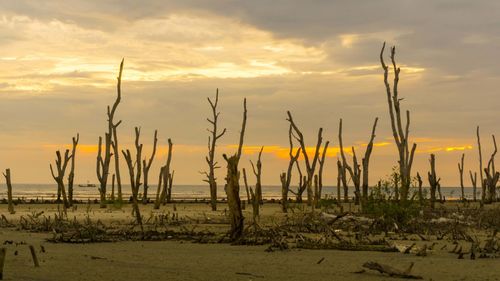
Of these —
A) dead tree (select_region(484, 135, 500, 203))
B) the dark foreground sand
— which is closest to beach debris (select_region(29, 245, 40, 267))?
the dark foreground sand

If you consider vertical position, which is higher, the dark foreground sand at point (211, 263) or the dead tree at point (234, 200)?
the dead tree at point (234, 200)

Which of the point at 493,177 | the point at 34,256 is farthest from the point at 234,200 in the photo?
the point at 493,177

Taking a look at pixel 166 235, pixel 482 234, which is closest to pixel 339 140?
pixel 482 234

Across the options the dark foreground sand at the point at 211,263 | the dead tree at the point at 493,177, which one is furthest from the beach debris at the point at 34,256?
the dead tree at the point at 493,177

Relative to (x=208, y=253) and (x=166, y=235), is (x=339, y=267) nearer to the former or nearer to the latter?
(x=208, y=253)

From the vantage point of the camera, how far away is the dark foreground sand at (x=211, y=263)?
10.9m

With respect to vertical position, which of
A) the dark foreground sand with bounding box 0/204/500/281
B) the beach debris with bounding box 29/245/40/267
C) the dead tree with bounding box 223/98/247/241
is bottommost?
the dark foreground sand with bounding box 0/204/500/281

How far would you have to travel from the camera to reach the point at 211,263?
41.2 feet

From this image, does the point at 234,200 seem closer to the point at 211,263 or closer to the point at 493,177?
the point at 211,263

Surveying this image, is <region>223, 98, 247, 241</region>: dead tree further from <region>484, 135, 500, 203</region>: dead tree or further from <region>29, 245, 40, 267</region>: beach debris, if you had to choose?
<region>484, 135, 500, 203</region>: dead tree

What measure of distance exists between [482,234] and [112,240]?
31.0ft

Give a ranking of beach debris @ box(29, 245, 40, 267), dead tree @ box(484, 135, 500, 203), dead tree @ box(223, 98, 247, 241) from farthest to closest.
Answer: dead tree @ box(484, 135, 500, 203) → dead tree @ box(223, 98, 247, 241) → beach debris @ box(29, 245, 40, 267)

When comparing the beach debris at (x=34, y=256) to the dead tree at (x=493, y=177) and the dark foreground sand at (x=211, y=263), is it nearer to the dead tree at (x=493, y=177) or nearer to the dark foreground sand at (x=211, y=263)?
the dark foreground sand at (x=211, y=263)

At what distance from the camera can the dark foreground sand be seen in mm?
10922
